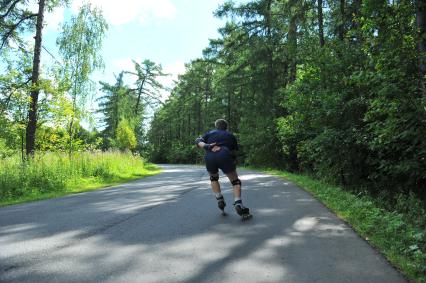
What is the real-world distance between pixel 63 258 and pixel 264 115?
2433 cm

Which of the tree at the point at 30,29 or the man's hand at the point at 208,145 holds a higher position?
the tree at the point at 30,29

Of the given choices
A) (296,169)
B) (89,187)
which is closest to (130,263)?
(89,187)

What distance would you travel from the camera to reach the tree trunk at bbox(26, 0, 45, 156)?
15.0 metres

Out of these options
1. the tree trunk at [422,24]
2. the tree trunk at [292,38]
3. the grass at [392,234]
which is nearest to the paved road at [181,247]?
the grass at [392,234]

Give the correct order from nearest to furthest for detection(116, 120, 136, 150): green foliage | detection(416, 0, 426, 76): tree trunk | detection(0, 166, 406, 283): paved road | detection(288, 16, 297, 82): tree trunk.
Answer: detection(0, 166, 406, 283): paved road → detection(416, 0, 426, 76): tree trunk → detection(288, 16, 297, 82): tree trunk → detection(116, 120, 136, 150): green foliage

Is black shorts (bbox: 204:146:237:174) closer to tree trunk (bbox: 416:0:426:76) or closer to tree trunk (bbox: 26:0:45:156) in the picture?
tree trunk (bbox: 416:0:426:76)

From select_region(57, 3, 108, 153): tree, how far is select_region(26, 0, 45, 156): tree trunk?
2.91m

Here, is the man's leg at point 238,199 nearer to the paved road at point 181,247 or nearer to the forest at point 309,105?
the paved road at point 181,247

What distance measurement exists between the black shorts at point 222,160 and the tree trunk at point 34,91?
10.3 metres

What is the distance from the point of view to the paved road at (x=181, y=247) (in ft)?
12.8

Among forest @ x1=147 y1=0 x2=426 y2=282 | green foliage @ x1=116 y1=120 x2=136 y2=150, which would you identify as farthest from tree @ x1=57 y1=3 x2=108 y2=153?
green foliage @ x1=116 y1=120 x2=136 y2=150

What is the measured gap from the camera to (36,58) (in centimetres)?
1571

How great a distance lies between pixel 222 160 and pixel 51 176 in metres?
8.33

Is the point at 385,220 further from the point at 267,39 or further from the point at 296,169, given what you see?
the point at 267,39
